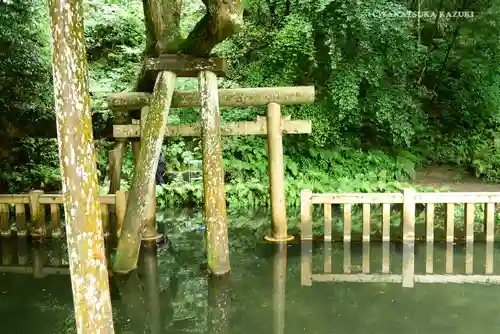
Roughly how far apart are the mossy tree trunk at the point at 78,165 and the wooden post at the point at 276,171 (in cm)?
533

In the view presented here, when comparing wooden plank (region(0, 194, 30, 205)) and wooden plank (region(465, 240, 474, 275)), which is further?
wooden plank (region(0, 194, 30, 205))

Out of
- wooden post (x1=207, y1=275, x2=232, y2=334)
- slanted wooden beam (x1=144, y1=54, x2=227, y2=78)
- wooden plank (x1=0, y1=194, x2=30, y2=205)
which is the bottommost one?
wooden post (x1=207, y1=275, x2=232, y2=334)

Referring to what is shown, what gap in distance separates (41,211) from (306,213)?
5261mm

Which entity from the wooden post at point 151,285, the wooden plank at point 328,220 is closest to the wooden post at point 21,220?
the wooden post at point 151,285

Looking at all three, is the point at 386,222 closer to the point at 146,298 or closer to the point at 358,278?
the point at 358,278

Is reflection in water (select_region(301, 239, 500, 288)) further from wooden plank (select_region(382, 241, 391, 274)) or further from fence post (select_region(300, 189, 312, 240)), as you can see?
fence post (select_region(300, 189, 312, 240))

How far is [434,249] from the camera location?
338 inches

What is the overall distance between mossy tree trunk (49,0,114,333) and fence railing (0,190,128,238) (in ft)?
18.9

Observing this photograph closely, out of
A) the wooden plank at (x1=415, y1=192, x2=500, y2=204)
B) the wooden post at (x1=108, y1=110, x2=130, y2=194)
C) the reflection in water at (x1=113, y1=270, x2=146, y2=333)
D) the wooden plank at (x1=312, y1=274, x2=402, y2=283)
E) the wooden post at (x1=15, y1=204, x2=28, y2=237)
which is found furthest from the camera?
the wooden post at (x1=108, y1=110, x2=130, y2=194)

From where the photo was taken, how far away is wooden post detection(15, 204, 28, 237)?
32.1ft

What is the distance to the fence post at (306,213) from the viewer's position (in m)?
8.84

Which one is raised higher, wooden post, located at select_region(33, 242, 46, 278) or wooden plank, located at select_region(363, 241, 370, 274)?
wooden post, located at select_region(33, 242, 46, 278)

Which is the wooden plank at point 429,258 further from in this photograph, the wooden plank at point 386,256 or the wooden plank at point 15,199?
the wooden plank at point 15,199

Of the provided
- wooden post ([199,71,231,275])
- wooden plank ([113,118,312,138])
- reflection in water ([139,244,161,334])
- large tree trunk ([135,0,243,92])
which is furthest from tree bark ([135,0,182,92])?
reflection in water ([139,244,161,334])
